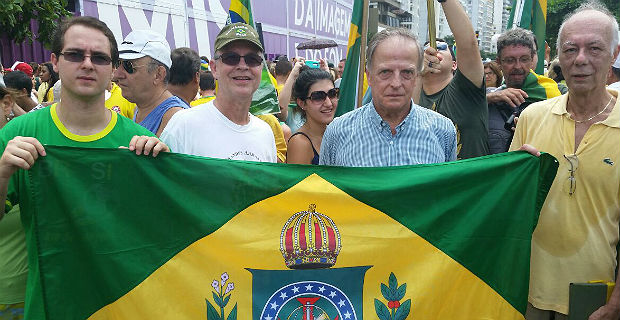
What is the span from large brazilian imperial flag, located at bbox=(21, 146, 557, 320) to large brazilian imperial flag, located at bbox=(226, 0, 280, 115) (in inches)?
106

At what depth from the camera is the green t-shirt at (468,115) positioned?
3.30 meters

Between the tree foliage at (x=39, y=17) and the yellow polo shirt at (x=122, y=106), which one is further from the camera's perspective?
the tree foliage at (x=39, y=17)

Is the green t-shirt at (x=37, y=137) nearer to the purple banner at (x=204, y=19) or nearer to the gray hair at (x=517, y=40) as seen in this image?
the gray hair at (x=517, y=40)

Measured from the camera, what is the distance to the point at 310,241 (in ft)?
8.27

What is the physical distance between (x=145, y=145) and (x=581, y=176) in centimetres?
203

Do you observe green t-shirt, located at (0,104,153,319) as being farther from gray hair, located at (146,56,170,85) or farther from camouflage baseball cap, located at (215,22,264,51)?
gray hair, located at (146,56,170,85)

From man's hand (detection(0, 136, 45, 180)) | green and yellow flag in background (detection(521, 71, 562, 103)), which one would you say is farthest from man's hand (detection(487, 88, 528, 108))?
man's hand (detection(0, 136, 45, 180))

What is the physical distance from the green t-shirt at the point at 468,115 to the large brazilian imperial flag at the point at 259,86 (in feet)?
7.18

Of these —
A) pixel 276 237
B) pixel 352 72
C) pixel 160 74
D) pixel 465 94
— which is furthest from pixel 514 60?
pixel 160 74

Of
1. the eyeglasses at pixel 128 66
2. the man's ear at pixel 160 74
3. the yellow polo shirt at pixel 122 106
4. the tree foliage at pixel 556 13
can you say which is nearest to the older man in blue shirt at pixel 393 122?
the man's ear at pixel 160 74

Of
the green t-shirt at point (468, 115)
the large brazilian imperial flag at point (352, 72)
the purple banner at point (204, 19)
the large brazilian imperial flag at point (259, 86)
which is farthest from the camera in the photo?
the purple banner at point (204, 19)

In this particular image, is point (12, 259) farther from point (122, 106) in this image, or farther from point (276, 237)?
point (122, 106)

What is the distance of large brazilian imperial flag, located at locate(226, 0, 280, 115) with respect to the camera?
16.8 feet

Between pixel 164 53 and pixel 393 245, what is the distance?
2.24 meters
